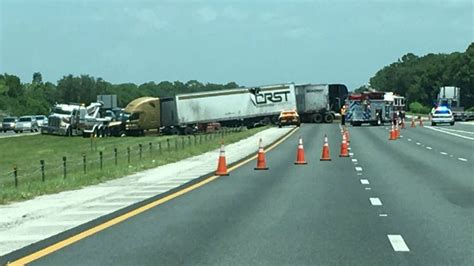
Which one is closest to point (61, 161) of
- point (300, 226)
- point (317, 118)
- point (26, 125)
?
point (300, 226)

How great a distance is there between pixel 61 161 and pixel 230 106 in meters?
36.6

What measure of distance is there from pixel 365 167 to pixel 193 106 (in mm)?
50293

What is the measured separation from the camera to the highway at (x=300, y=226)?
10.1 metres

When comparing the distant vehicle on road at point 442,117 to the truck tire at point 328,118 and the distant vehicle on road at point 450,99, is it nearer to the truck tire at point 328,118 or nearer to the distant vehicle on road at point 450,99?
the truck tire at point 328,118

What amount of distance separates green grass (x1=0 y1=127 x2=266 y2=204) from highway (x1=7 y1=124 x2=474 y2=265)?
370 centimetres

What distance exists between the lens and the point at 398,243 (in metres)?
11.1

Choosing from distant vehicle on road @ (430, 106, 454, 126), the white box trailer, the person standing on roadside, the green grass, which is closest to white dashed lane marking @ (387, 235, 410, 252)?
the green grass

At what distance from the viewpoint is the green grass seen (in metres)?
21.4

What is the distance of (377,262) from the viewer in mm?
9688

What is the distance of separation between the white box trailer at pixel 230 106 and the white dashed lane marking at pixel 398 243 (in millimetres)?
65405

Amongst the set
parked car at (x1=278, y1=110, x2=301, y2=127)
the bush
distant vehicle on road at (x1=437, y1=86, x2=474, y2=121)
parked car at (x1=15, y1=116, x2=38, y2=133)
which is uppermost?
distant vehicle on road at (x1=437, y1=86, x2=474, y2=121)

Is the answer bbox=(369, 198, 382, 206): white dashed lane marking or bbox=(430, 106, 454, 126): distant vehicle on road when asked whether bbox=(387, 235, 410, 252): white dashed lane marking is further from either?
bbox=(430, 106, 454, 126): distant vehicle on road

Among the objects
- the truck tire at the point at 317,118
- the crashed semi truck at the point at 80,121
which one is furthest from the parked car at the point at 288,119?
the crashed semi truck at the point at 80,121

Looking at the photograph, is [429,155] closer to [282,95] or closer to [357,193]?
[357,193]
